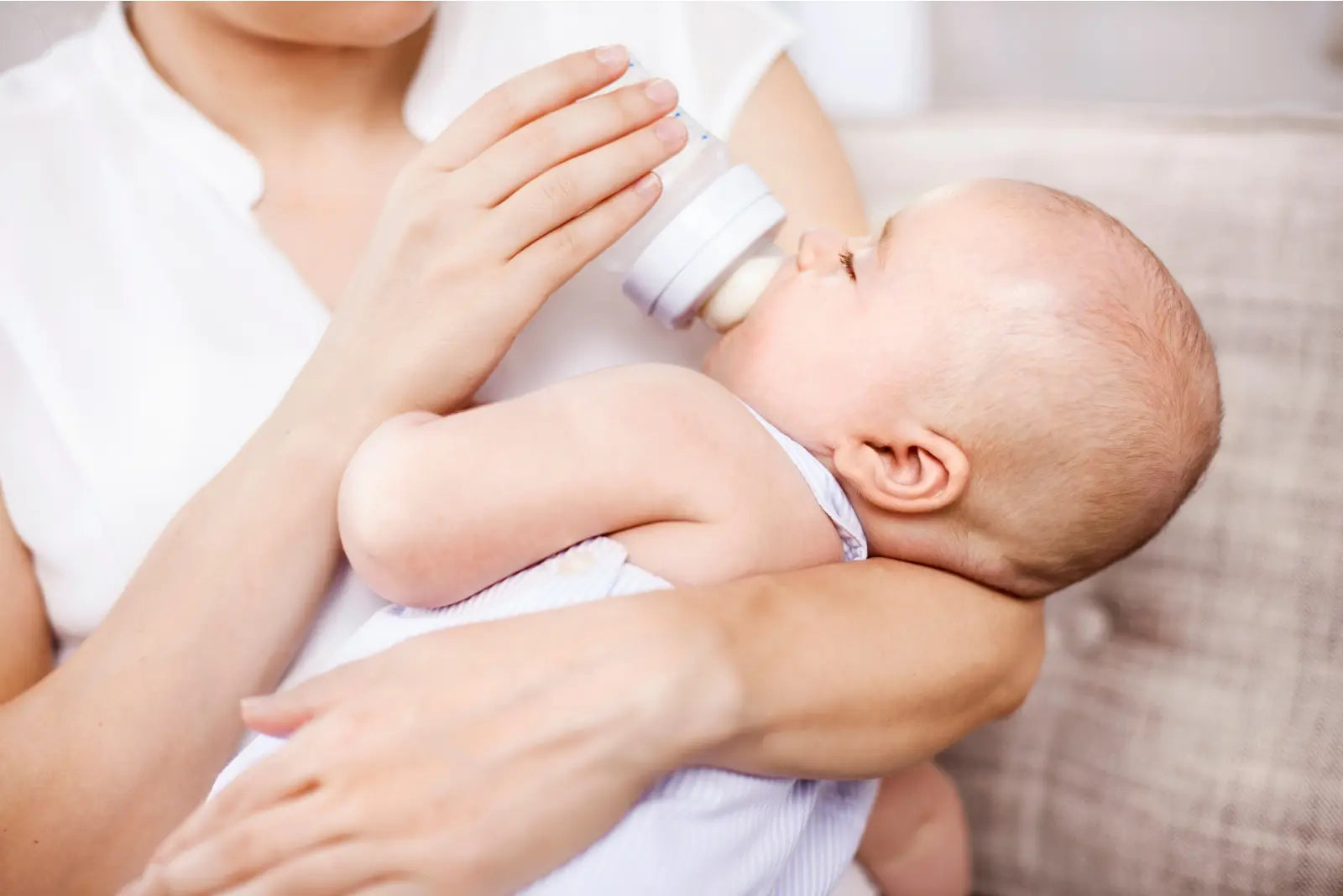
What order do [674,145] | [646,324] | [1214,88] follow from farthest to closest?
[1214,88], [646,324], [674,145]

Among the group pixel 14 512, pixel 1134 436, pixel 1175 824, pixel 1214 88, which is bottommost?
pixel 1175 824

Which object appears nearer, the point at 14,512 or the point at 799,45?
the point at 14,512

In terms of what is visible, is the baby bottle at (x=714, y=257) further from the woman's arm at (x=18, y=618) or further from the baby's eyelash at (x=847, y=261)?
the woman's arm at (x=18, y=618)

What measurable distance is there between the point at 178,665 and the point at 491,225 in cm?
40

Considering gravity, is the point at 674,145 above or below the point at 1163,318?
above

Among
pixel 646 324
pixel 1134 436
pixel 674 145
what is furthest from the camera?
pixel 646 324

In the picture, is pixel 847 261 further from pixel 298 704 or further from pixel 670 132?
pixel 298 704

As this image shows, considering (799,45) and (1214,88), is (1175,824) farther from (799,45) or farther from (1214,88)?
(799,45)

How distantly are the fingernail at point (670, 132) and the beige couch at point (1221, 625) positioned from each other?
20.4 inches

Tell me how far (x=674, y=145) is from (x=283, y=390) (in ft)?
1.27

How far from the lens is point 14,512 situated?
0.83 meters

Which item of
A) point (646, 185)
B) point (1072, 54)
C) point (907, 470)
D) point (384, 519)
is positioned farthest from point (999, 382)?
point (1072, 54)

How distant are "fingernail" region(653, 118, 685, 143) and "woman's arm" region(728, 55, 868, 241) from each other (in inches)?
6.8

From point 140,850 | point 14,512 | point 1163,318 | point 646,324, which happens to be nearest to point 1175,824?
point 1163,318
